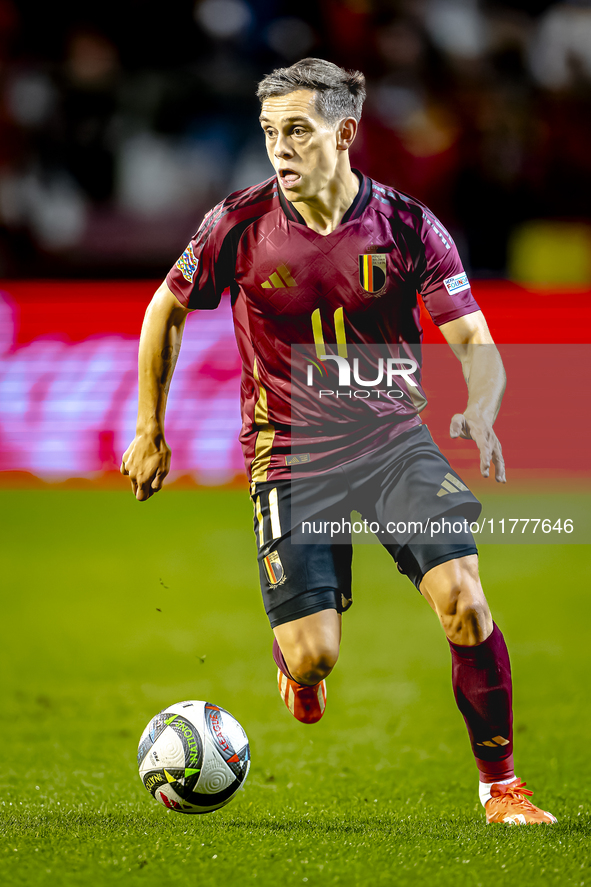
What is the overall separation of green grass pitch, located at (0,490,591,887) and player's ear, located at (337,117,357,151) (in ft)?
5.80

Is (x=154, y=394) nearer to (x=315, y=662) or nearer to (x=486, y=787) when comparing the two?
(x=315, y=662)

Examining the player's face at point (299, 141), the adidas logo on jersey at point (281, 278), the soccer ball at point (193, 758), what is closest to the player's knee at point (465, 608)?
the soccer ball at point (193, 758)

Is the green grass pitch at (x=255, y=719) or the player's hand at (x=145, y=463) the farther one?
the player's hand at (x=145, y=463)

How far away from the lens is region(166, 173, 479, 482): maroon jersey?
3666 millimetres

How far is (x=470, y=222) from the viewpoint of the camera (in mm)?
10195

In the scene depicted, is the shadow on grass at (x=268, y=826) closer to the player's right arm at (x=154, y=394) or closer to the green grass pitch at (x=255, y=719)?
the green grass pitch at (x=255, y=719)

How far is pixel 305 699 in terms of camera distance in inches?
158

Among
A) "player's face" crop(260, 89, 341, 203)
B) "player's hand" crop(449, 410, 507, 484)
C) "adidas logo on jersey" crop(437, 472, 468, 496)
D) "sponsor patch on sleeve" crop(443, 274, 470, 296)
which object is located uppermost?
"player's face" crop(260, 89, 341, 203)

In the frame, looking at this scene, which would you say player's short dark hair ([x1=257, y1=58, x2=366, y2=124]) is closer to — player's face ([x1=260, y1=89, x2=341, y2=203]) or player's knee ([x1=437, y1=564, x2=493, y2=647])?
player's face ([x1=260, y1=89, x2=341, y2=203])

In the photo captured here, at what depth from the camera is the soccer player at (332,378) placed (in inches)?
138

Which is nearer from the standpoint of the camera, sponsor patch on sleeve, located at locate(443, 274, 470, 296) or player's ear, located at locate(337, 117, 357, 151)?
player's ear, located at locate(337, 117, 357, 151)

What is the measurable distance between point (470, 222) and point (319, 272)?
22.6 ft

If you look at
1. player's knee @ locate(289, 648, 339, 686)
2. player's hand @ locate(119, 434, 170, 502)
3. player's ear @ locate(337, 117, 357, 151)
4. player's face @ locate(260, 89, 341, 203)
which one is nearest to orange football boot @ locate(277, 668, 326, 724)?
player's knee @ locate(289, 648, 339, 686)

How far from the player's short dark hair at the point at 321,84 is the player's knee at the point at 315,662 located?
1.81 meters
